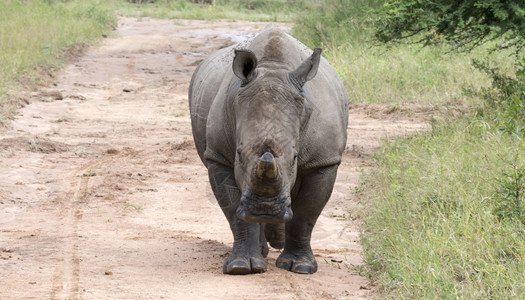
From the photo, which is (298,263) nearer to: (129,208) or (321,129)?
(321,129)

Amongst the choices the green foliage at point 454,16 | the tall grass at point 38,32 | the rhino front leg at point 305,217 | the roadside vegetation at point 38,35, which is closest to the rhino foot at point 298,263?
the rhino front leg at point 305,217

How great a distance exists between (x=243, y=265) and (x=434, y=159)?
253 centimetres

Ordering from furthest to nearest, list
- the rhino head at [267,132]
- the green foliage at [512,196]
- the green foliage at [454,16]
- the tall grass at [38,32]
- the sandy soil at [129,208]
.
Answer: the tall grass at [38,32]
the green foliage at [454,16]
the green foliage at [512,196]
the sandy soil at [129,208]
the rhino head at [267,132]

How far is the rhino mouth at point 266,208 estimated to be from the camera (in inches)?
195

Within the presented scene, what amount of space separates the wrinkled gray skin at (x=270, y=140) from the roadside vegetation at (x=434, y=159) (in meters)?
0.65

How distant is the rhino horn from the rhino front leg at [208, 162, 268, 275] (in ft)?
3.40

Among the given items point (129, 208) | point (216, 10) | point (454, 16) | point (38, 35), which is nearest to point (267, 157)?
point (129, 208)

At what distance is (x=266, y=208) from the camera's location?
16.3 ft

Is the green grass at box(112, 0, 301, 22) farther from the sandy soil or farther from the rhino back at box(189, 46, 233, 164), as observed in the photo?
the rhino back at box(189, 46, 233, 164)

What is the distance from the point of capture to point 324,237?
7176 millimetres

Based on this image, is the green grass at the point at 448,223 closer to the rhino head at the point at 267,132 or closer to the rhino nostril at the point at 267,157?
the rhino head at the point at 267,132

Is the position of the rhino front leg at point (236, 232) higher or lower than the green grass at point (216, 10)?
higher

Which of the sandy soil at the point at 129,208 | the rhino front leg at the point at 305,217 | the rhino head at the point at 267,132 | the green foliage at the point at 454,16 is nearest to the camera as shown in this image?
the rhino head at the point at 267,132

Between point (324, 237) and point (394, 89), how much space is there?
250 inches
